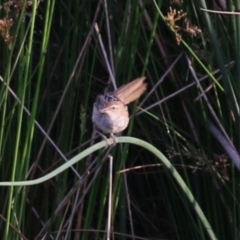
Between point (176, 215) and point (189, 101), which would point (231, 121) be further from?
point (176, 215)

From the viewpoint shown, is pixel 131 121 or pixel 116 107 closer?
pixel 116 107

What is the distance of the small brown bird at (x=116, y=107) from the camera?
1765 mm

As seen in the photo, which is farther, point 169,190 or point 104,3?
point 169,190

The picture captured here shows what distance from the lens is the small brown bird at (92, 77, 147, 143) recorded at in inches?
69.5

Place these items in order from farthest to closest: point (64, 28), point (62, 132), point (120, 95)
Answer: point (64, 28), point (62, 132), point (120, 95)

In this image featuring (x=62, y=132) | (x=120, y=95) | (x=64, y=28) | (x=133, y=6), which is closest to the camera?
(x=120, y=95)

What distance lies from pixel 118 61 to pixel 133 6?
17 cm

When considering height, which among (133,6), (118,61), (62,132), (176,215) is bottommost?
(176,215)

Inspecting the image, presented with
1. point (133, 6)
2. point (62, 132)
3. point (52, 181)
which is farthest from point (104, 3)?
point (52, 181)

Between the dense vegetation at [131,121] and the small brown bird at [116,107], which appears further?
the dense vegetation at [131,121]

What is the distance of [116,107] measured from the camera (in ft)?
5.82

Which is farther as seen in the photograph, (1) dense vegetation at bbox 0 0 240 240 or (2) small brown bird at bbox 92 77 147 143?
(1) dense vegetation at bbox 0 0 240 240

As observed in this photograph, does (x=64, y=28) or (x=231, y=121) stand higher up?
(x=64, y=28)

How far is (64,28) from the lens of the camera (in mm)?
2213
